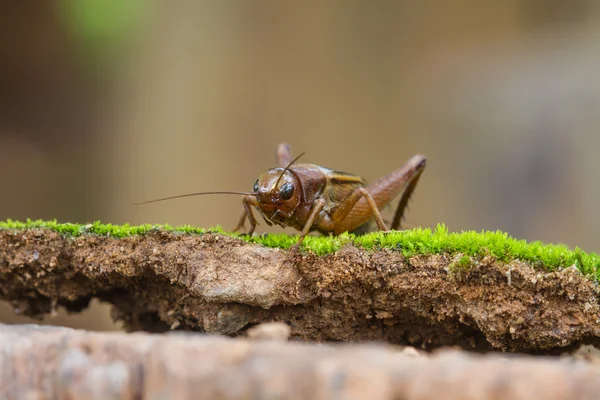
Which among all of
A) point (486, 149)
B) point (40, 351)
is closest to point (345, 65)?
point (486, 149)

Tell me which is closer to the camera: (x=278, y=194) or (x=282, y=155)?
(x=278, y=194)

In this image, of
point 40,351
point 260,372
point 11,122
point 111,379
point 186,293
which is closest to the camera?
point 260,372

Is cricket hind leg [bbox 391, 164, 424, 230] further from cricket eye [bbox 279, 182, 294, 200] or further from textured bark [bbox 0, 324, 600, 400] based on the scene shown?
textured bark [bbox 0, 324, 600, 400]

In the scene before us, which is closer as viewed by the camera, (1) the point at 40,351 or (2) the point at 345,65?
(1) the point at 40,351

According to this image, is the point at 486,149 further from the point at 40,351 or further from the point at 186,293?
the point at 40,351

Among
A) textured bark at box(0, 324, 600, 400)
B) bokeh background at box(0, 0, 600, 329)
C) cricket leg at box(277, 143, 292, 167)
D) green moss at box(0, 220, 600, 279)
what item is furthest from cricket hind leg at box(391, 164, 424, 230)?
bokeh background at box(0, 0, 600, 329)

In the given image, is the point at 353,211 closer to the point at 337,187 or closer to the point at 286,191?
the point at 337,187

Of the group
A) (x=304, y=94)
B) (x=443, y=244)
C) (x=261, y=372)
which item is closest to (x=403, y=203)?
(x=443, y=244)
